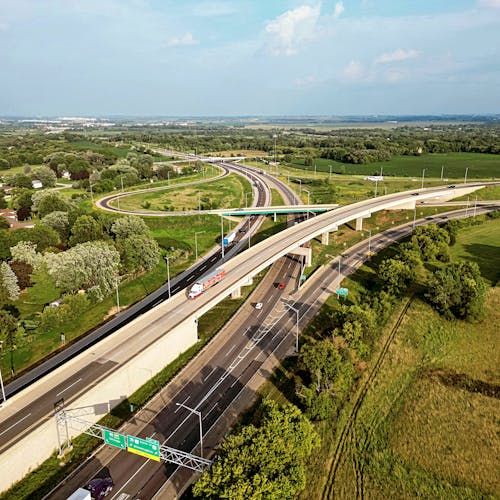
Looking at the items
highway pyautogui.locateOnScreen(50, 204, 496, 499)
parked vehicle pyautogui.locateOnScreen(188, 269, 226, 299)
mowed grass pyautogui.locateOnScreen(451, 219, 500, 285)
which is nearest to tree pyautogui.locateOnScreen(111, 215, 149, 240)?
highway pyautogui.locateOnScreen(50, 204, 496, 499)

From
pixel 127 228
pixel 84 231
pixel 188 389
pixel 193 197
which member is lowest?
pixel 188 389

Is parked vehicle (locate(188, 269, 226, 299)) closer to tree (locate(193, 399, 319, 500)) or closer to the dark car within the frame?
tree (locate(193, 399, 319, 500))

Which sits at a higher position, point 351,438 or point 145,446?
point 145,446

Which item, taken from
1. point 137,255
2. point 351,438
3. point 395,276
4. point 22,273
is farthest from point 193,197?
point 351,438

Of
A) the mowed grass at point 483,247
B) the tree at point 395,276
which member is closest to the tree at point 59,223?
the tree at point 395,276

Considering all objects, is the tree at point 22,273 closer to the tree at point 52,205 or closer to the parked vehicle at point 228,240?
the tree at point 52,205

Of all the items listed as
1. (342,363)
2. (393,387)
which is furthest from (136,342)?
(393,387)

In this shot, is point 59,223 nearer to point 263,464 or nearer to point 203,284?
point 203,284
